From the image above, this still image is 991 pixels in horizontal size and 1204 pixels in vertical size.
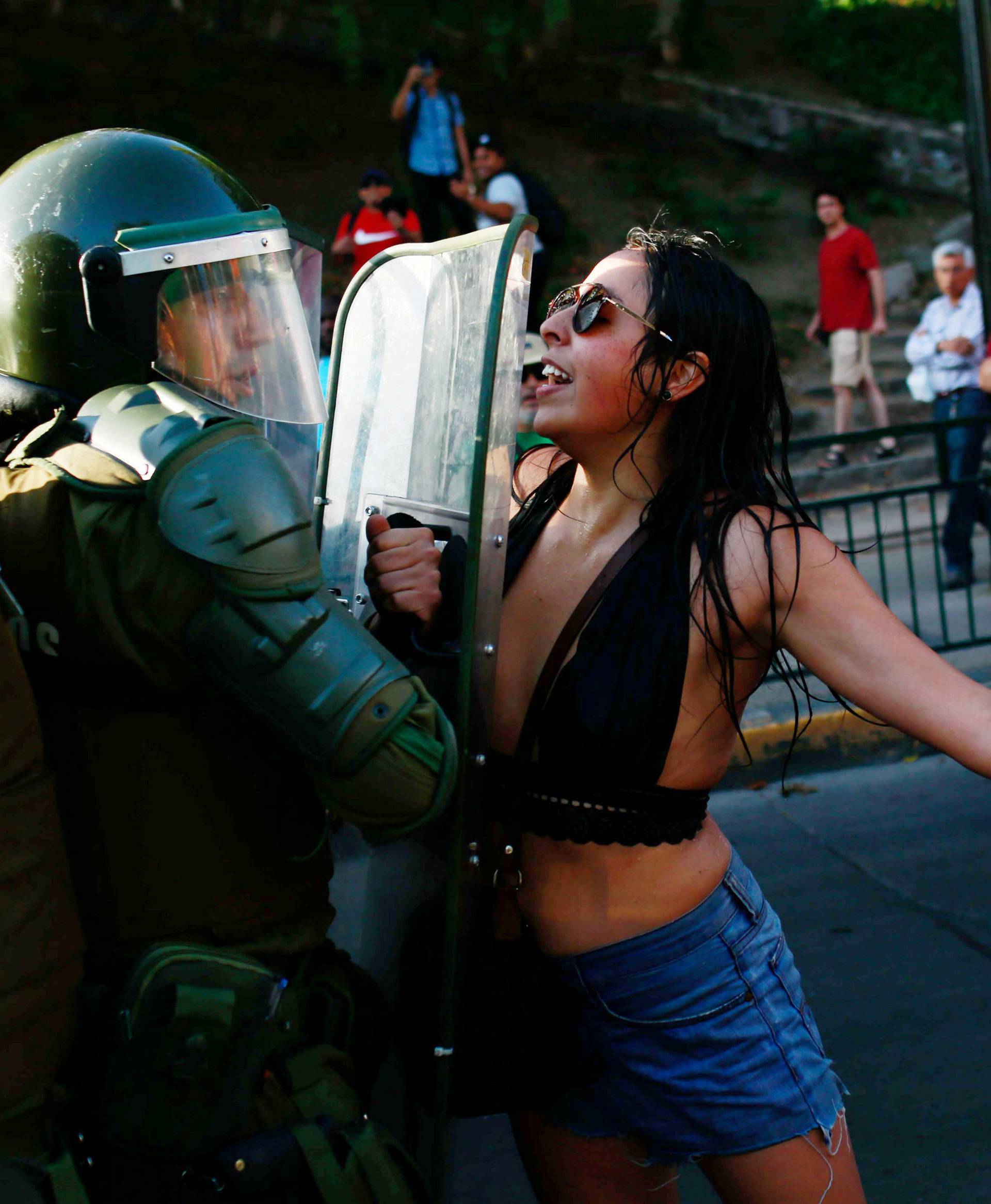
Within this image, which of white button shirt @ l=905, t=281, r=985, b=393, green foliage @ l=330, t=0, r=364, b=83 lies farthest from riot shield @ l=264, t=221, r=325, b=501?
green foliage @ l=330, t=0, r=364, b=83

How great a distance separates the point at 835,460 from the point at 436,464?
7.90 meters

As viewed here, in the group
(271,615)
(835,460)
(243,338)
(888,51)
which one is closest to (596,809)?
(271,615)

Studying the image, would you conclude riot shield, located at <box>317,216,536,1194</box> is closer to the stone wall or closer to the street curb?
the street curb

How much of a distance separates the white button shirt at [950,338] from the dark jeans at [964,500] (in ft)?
2.42

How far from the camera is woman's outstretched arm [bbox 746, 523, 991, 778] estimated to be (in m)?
1.76

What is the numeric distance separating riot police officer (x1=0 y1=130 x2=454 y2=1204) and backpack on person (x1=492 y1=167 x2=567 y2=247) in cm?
712

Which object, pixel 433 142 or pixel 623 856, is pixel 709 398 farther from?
pixel 433 142

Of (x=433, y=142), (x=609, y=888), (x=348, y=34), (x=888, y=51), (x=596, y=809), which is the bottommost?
(x=609, y=888)

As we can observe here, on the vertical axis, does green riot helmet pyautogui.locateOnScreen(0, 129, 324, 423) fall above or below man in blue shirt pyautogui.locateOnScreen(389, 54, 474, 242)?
below

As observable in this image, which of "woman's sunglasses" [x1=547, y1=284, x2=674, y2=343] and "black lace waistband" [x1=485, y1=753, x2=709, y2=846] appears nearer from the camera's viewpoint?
"black lace waistband" [x1=485, y1=753, x2=709, y2=846]

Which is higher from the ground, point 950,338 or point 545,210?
point 545,210

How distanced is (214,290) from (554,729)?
2.43 ft

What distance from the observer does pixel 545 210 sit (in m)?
8.71

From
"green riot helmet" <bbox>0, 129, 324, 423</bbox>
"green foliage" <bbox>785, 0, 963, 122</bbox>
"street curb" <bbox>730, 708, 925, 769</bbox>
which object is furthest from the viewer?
A: "green foliage" <bbox>785, 0, 963, 122</bbox>
